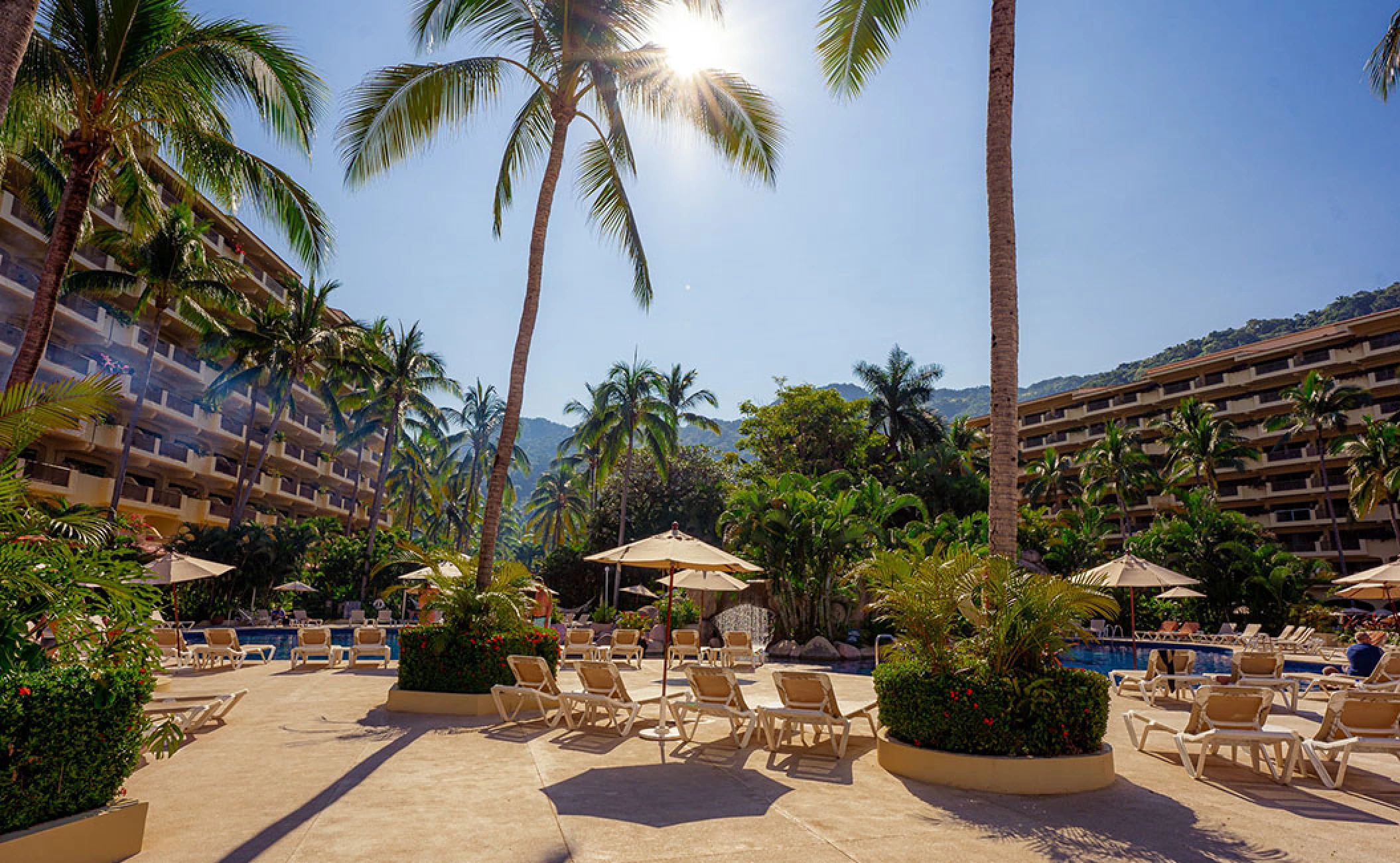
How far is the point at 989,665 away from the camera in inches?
267

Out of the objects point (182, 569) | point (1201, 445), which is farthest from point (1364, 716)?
point (1201, 445)

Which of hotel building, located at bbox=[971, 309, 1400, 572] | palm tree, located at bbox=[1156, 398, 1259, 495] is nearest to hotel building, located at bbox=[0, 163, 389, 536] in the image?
palm tree, located at bbox=[1156, 398, 1259, 495]

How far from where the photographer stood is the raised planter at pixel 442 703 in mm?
9750

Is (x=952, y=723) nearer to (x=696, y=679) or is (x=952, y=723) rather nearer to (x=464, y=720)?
(x=696, y=679)

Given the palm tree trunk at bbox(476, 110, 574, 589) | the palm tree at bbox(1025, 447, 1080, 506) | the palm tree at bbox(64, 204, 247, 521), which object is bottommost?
the palm tree trunk at bbox(476, 110, 574, 589)

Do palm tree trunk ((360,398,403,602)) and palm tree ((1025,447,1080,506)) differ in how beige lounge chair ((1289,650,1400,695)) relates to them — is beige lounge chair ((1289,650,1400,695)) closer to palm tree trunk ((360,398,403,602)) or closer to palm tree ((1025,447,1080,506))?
palm tree trunk ((360,398,403,602))

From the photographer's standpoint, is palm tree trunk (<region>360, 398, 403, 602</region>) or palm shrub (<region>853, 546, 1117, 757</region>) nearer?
palm shrub (<region>853, 546, 1117, 757</region>)

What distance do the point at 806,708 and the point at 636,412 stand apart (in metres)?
28.5

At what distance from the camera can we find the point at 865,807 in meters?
5.64

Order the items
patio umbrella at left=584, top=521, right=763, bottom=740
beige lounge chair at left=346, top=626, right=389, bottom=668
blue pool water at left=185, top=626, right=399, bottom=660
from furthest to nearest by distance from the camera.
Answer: blue pool water at left=185, top=626, right=399, bottom=660 → beige lounge chair at left=346, top=626, right=389, bottom=668 → patio umbrella at left=584, top=521, right=763, bottom=740

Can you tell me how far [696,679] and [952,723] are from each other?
2.87 metres

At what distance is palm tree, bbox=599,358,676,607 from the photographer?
Answer: 117 ft

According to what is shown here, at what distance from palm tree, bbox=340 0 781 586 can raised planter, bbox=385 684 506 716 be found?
2.51 meters

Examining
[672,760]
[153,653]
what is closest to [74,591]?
[153,653]
